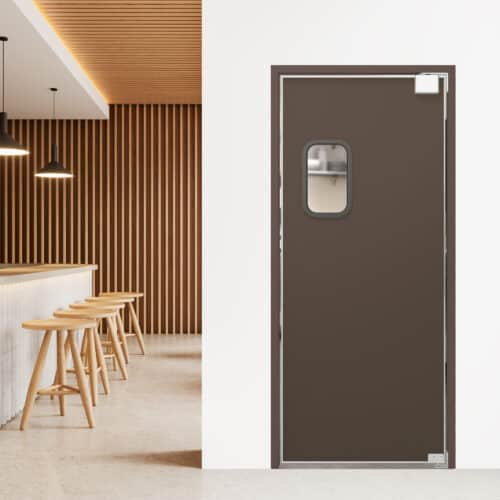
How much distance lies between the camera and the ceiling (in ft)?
15.8

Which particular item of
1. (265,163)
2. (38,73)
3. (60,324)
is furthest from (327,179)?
(38,73)

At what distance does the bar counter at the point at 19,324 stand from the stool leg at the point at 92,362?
0.48 m

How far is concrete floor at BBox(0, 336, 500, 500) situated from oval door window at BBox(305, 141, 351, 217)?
51.3 inches

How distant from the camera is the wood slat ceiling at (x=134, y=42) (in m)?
5.23

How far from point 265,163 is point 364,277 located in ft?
2.47

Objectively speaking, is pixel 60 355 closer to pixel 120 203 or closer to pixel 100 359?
pixel 100 359

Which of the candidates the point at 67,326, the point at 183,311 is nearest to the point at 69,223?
the point at 183,311

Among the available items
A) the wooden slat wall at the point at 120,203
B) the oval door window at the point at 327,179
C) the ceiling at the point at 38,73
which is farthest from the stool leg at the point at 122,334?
the oval door window at the point at 327,179

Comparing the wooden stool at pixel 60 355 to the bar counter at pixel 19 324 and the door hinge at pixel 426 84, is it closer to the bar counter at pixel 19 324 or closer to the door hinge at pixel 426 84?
the bar counter at pixel 19 324

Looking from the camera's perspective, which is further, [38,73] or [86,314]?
[38,73]

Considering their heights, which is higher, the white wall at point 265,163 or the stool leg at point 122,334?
the white wall at point 265,163

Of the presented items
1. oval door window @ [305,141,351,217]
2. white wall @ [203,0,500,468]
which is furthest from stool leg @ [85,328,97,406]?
oval door window @ [305,141,351,217]

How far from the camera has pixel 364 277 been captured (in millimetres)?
3264

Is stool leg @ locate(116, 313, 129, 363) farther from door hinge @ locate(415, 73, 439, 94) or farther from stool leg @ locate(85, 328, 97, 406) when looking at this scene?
door hinge @ locate(415, 73, 439, 94)
